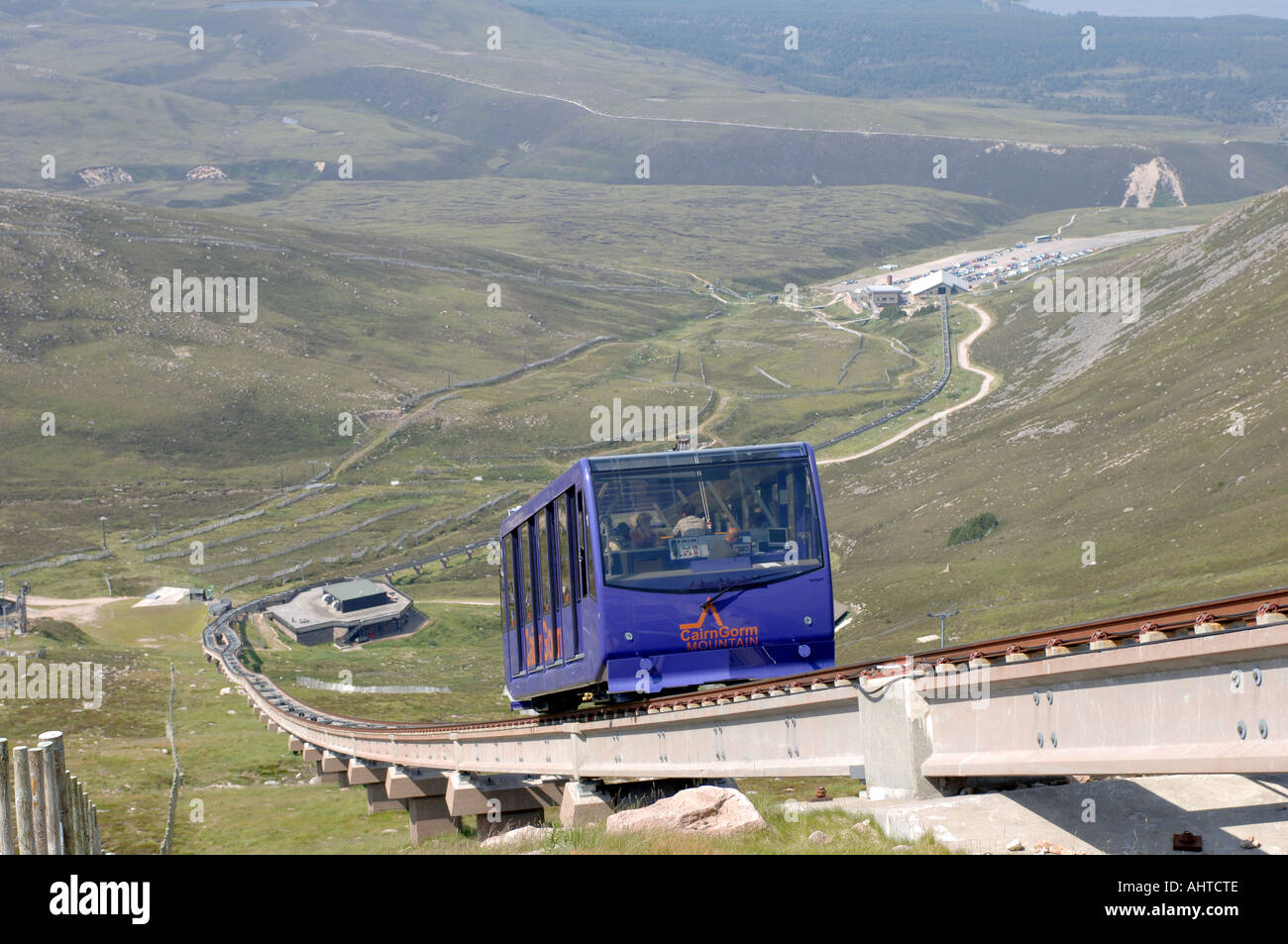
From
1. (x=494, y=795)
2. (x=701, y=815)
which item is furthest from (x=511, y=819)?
(x=701, y=815)

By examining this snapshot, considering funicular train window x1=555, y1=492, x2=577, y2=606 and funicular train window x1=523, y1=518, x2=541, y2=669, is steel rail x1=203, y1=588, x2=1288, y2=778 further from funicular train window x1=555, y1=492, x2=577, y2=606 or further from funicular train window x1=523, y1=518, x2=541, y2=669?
funicular train window x1=555, y1=492, x2=577, y2=606

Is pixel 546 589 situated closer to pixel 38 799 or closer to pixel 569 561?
pixel 569 561

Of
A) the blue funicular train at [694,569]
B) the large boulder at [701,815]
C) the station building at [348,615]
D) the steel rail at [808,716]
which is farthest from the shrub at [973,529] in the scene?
the large boulder at [701,815]

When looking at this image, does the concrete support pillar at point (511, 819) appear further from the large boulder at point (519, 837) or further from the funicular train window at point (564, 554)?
the large boulder at point (519, 837)

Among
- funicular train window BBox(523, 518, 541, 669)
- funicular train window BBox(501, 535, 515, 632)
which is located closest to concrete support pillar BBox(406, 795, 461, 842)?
funicular train window BBox(501, 535, 515, 632)
